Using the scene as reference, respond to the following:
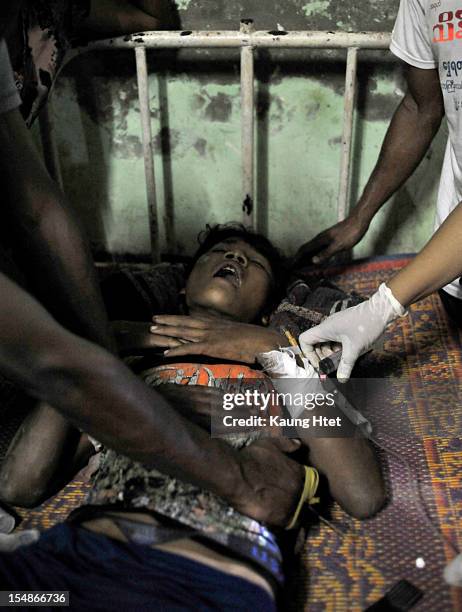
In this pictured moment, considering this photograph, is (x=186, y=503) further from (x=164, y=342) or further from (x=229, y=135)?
(x=229, y=135)

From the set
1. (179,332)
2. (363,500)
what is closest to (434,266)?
(363,500)

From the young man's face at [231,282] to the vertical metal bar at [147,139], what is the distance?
0.40 metres

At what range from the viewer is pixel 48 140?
220cm

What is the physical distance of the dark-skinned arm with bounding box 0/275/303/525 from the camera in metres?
1.03

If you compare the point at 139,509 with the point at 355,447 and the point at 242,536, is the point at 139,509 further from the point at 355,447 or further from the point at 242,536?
the point at 355,447

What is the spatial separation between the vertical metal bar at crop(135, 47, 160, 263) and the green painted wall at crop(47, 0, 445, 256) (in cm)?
16

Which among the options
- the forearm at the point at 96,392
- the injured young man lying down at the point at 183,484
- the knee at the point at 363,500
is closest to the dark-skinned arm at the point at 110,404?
the forearm at the point at 96,392

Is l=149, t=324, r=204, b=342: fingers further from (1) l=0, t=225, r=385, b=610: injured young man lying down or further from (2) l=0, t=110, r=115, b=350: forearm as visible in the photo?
(2) l=0, t=110, r=115, b=350: forearm

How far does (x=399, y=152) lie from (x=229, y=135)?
0.68 m

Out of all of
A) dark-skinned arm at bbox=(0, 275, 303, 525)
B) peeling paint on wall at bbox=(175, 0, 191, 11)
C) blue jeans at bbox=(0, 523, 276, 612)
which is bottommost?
blue jeans at bbox=(0, 523, 276, 612)

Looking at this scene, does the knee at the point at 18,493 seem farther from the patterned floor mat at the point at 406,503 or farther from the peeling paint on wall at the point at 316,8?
the peeling paint on wall at the point at 316,8

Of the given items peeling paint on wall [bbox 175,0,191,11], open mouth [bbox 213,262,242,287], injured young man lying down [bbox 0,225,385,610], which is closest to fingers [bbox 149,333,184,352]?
injured young man lying down [bbox 0,225,385,610]

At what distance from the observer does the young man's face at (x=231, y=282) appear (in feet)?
6.06

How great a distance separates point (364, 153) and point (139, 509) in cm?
154
